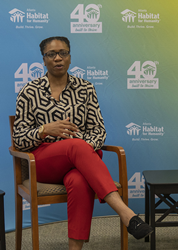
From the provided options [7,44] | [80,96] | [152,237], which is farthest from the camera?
[7,44]

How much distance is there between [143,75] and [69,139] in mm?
1201

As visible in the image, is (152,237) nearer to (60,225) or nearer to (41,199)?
(41,199)

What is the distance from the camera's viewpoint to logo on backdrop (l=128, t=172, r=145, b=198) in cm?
266

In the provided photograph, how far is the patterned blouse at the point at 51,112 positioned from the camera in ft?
6.04

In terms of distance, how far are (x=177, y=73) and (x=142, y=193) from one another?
110 cm

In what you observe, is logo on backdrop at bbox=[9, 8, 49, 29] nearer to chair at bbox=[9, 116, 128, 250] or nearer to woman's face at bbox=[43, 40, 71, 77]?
woman's face at bbox=[43, 40, 71, 77]

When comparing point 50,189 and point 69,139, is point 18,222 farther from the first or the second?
point 69,139

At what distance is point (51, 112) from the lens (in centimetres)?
188

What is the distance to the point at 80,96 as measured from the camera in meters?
1.98

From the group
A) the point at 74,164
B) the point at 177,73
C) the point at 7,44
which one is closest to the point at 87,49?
the point at 7,44

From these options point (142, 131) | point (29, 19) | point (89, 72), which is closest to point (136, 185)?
point (142, 131)

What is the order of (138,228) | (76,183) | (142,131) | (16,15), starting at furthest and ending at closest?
(142,131)
(16,15)
(76,183)
(138,228)

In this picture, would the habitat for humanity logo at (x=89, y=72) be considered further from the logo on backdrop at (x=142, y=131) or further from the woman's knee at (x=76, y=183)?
the woman's knee at (x=76, y=183)

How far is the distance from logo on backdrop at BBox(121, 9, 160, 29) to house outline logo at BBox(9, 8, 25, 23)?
2.74 ft
